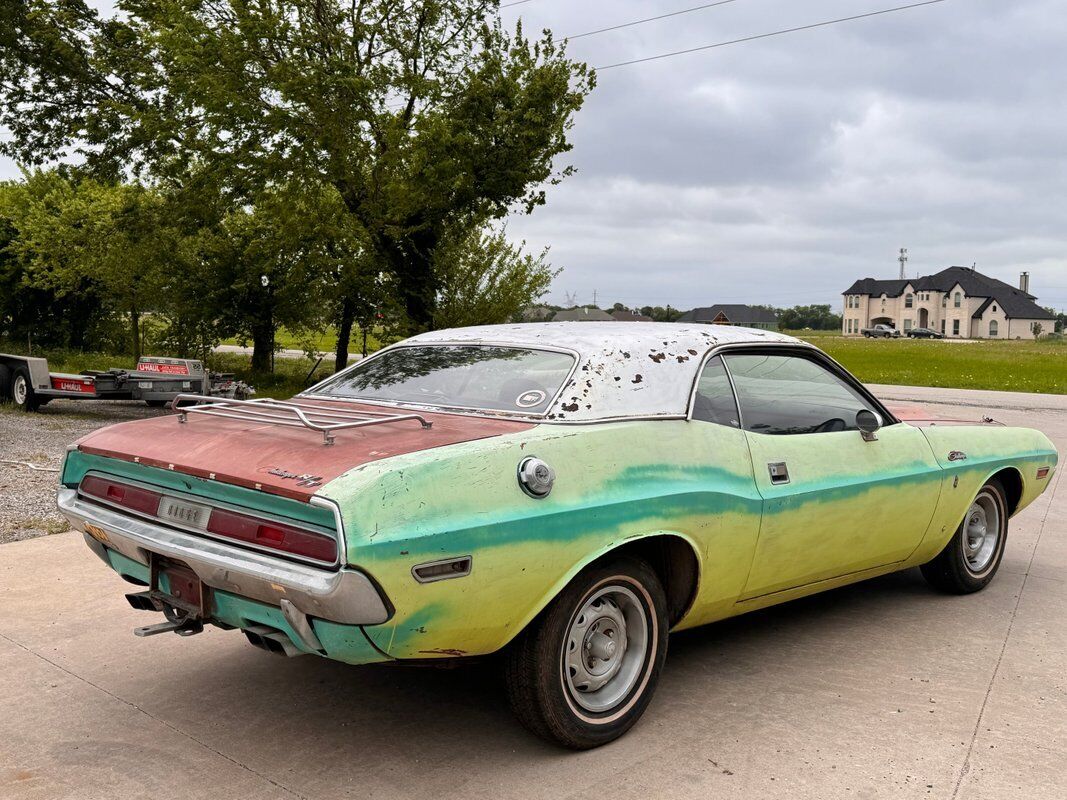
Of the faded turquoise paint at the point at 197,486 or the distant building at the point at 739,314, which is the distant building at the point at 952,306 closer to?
the distant building at the point at 739,314

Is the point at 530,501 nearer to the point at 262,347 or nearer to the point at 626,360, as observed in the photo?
the point at 626,360

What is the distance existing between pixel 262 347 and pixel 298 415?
23.1 meters

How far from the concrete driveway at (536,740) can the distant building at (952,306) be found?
403ft

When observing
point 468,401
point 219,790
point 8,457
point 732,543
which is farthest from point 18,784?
point 8,457

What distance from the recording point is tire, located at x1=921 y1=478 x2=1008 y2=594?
5.31 meters

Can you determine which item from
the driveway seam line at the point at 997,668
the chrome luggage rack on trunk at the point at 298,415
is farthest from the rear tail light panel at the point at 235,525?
the driveway seam line at the point at 997,668

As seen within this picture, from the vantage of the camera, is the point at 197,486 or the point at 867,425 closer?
the point at 197,486

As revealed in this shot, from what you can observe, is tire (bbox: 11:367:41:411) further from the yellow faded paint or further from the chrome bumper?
the yellow faded paint

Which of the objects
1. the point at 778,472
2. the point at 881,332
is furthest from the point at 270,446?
the point at 881,332

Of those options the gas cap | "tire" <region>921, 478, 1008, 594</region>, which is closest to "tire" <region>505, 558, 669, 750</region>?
the gas cap

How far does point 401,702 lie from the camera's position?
394 centimetres

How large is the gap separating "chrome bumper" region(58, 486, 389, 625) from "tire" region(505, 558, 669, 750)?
654mm

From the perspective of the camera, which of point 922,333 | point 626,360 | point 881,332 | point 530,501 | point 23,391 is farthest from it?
point 881,332

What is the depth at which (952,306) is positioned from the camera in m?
121
